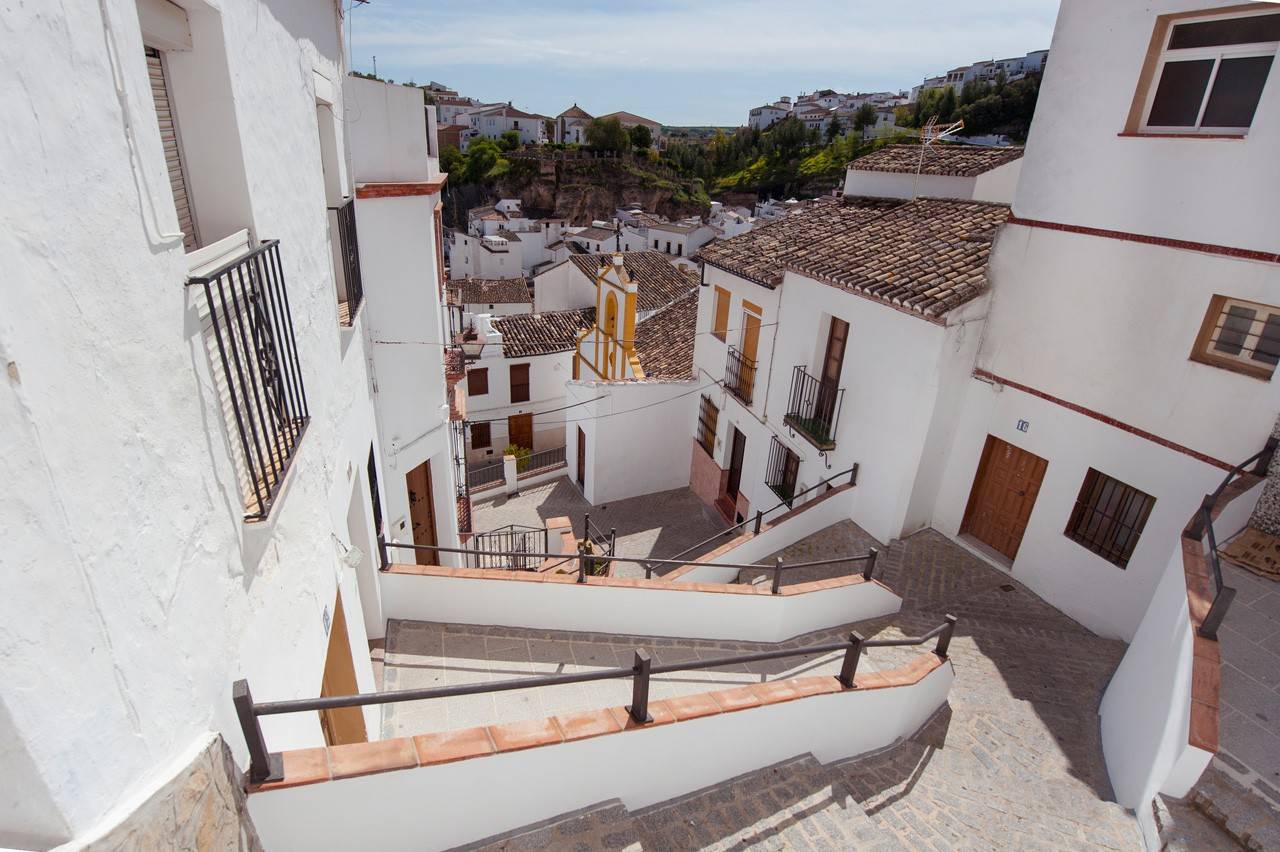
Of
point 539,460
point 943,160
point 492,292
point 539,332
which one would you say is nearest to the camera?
point 943,160

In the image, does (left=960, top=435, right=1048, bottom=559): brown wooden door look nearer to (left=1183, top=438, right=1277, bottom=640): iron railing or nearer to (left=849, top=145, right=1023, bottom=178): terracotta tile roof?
(left=1183, top=438, right=1277, bottom=640): iron railing

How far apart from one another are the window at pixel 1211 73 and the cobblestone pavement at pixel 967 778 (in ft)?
19.1

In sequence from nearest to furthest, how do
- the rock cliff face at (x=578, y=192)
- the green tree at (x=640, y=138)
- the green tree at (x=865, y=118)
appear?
the rock cliff face at (x=578, y=192) → the green tree at (x=865, y=118) → the green tree at (x=640, y=138)

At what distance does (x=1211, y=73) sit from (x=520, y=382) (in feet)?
67.5

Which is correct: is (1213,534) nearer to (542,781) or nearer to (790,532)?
(790,532)

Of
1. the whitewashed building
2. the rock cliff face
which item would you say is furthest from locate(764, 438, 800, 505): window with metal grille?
the rock cliff face

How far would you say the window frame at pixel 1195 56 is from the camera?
6.12 metres

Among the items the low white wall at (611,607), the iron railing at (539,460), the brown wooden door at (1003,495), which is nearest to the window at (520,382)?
the iron railing at (539,460)

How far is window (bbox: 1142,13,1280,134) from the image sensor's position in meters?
6.16

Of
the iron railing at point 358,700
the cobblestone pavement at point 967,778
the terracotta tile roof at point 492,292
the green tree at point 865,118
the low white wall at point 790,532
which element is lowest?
the terracotta tile roof at point 492,292

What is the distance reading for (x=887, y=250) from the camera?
1012cm

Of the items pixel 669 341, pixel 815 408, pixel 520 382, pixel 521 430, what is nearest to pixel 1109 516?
pixel 815 408

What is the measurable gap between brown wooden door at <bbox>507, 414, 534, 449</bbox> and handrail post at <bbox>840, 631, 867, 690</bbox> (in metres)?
20.4

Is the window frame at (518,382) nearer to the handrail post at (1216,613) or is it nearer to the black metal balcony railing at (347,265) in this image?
the black metal balcony railing at (347,265)
